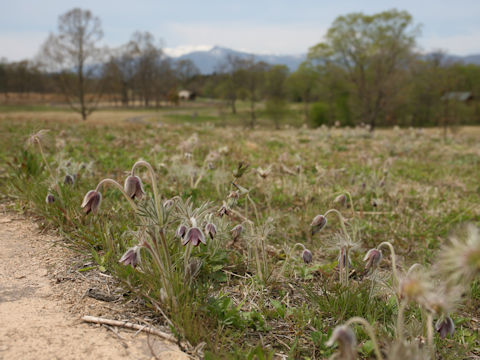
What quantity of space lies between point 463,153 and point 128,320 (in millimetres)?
12277

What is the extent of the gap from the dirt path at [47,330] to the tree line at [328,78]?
80.3 ft

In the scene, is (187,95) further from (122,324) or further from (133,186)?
(122,324)

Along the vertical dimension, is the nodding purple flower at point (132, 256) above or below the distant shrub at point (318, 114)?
below

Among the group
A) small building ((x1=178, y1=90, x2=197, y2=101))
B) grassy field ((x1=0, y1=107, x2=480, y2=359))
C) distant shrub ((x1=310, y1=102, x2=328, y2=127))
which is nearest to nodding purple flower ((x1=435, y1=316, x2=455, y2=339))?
grassy field ((x1=0, y1=107, x2=480, y2=359))

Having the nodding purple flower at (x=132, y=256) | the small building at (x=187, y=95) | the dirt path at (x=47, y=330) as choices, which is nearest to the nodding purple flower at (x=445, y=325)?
the dirt path at (x=47, y=330)

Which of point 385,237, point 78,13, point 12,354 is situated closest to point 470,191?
point 385,237

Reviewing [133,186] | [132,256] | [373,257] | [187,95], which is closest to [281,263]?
[373,257]

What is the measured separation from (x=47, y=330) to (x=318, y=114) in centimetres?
4947

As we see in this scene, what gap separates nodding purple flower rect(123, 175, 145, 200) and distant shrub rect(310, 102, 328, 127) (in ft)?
159

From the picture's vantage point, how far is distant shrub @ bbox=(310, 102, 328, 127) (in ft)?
160

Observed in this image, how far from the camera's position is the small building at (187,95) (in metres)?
89.9

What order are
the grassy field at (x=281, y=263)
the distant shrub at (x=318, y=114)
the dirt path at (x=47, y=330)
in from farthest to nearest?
the distant shrub at (x=318, y=114) < the grassy field at (x=281, y=263) < the dirt path at (x=47, y=330)

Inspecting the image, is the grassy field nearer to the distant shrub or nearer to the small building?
the distant shrub

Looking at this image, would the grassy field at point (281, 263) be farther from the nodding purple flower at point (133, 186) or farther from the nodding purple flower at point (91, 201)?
the nodding purple flower at point (91, 201)
